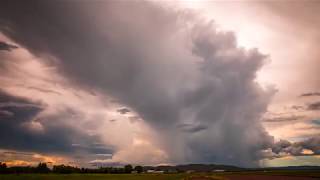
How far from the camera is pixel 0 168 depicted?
70062 millimetres

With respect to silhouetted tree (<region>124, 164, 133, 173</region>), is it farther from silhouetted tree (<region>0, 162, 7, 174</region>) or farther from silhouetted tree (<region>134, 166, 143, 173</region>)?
silhouetted tree (<region>0, 162, 7, 174</region>)

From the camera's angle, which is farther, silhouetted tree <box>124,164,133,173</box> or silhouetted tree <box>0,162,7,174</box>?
silhouetted tree <box>124,164,133,173</box>

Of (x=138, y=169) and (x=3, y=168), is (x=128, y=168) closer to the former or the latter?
(x=138, y=169)

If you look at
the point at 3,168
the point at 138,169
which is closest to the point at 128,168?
the point at 138,169

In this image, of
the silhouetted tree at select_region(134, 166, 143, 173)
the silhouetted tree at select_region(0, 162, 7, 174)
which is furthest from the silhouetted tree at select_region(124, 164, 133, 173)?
the silhouetted tree at select_region(0, 162, 7, 174)

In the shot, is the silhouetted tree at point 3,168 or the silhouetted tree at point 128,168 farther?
the silhouetted tree at point 128,168

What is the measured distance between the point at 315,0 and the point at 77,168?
81.6 meters

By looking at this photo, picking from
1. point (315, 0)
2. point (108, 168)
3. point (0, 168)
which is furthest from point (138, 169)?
point (315, 0)

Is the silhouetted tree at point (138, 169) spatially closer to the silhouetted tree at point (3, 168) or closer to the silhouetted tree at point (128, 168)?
the silhouetted tree at point (128, 168)

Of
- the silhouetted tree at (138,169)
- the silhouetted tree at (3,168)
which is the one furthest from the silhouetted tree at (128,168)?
the silhouetted tree at (3,168)

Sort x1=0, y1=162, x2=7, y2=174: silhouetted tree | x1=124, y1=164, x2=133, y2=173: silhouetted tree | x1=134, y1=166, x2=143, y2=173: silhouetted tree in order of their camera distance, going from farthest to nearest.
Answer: x1=134, y1=166, x2=143, y2=173: silhouetted tree
x1=124, y1=164, x2=133, y2=173: silhouetted tree
x1=0, y1=162, x2=7, y2=174: silhouetted tree

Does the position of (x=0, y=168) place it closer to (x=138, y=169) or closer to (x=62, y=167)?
(x=62, y=167)

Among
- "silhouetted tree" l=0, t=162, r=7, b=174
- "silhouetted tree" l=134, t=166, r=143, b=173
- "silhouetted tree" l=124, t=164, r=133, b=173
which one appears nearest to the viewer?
"silhouetted tree" l=0, t=162, r=7, b=174

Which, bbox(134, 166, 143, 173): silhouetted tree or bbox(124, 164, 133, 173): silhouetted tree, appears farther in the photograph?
bbox(134, 166, 143, 173): silhouetted tree
